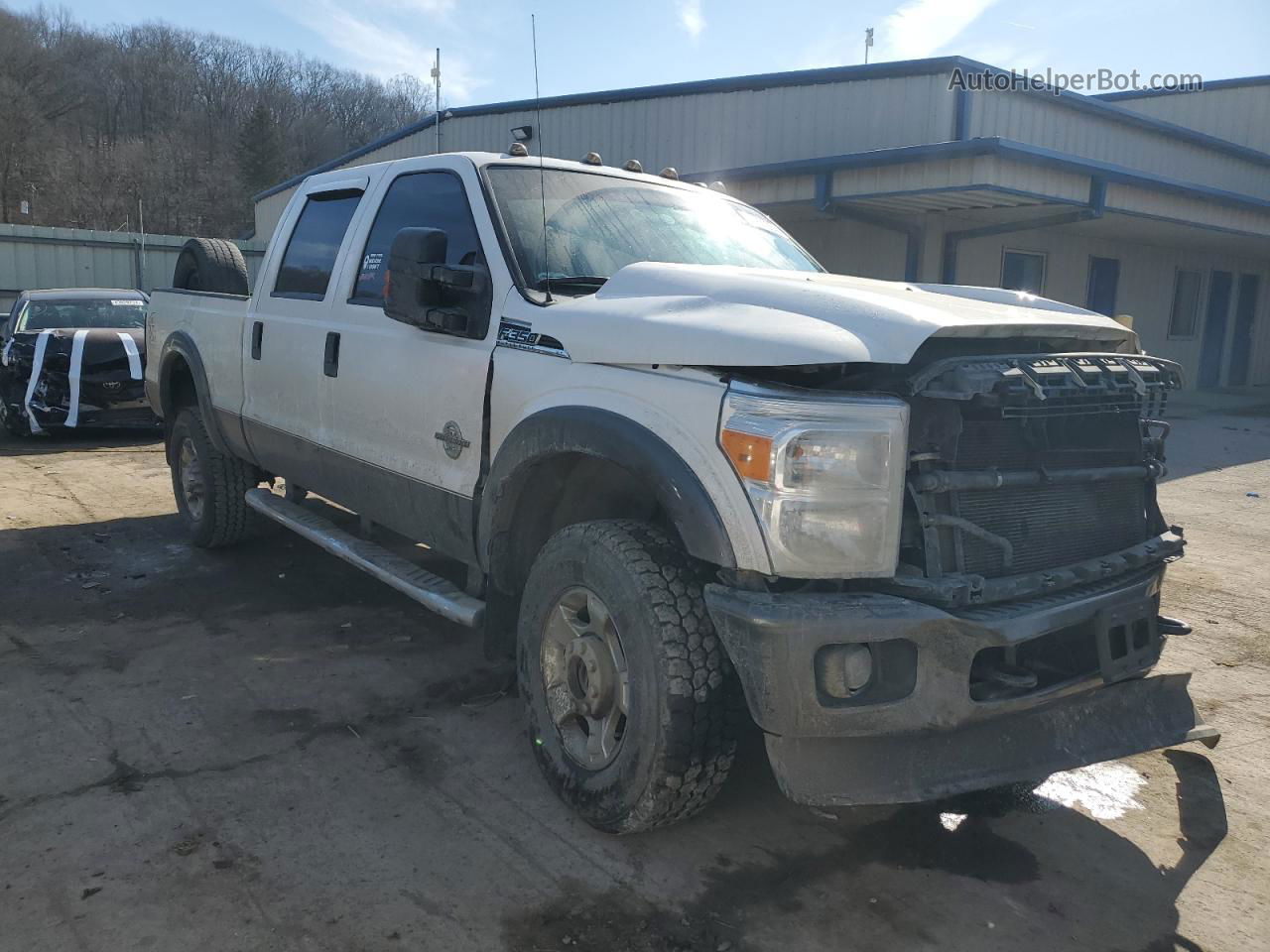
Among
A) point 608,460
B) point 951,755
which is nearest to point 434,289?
point 608,460

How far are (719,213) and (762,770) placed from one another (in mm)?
2351

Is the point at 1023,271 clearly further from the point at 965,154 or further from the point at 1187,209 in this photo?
the point at 965,154

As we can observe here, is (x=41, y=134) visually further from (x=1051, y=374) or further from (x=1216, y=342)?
(x=1051, y=374)

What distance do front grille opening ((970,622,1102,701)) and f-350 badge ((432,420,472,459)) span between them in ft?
6.20

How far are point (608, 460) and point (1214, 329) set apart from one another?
72.9 ft

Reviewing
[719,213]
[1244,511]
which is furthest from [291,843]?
[1244,511]

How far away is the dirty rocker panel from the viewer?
148 inches

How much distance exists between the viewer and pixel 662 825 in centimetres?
288

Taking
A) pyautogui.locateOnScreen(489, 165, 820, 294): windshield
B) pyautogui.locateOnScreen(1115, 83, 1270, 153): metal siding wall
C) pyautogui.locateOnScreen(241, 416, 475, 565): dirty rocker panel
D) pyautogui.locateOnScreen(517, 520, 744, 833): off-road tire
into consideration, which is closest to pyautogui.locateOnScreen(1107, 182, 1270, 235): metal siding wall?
pyautogui.locateOnScreen(1115, 83, 1270, 153): metal siding wall

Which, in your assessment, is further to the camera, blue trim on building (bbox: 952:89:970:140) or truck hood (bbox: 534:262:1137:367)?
blue trim on building (bbox: 952:89:970:140)

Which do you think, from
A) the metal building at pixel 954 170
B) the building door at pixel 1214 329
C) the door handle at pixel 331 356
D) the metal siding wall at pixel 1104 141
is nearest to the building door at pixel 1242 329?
the building door at pixel 1214 329

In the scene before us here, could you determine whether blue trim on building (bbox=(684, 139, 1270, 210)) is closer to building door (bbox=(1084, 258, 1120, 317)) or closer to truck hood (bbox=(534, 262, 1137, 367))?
building door (bbox=(1084, 258, 1120, 317))

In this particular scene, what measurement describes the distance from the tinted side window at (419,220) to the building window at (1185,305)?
19.3 m

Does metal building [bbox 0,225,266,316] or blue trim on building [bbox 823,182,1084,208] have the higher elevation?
blue trim on building [bbox 823,182,1084,208]
